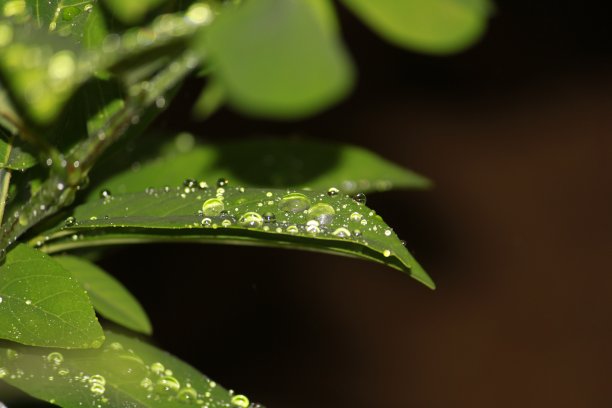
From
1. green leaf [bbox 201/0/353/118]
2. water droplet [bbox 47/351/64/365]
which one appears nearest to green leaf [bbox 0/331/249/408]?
water droplet [bbox 47/351/64/365]

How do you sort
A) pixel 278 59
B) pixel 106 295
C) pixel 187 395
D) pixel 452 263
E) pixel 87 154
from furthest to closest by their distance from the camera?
pixel 452 263 → pixel 106 295 → pixel 187 395 → pixel 87 154 → pixel 278 59

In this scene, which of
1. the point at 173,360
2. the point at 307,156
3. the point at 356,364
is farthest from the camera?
the point at 356,364

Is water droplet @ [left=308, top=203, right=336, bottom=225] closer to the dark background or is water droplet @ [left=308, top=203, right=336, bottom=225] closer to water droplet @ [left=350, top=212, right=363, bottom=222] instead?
water droplet @ [left=350, top=212, right=363, bottom=222]

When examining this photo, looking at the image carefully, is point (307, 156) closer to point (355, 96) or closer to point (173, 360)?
point (173, 360)

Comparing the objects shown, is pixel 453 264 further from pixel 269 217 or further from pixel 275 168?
pixel 269 217

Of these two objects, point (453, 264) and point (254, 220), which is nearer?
point (254, 220)

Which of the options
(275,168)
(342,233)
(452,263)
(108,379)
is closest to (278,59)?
(342,233)

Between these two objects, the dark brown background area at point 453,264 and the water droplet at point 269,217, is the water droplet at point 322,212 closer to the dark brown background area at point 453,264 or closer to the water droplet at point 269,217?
the water droplet at point 269,217

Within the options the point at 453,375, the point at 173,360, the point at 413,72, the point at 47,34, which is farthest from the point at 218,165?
the point at 413,72
